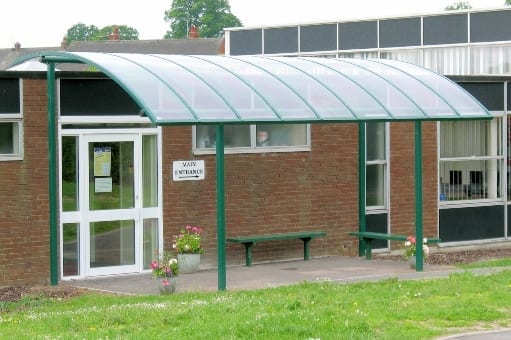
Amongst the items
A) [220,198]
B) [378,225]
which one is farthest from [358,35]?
[220,198]

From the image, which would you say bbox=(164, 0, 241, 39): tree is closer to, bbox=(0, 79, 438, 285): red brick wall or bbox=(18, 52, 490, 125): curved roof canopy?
bbox=(0, 79, 438, 285): red brick wall

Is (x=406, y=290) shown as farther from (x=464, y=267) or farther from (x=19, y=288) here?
(x=19, y=288)

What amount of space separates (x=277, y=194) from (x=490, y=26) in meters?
15.7

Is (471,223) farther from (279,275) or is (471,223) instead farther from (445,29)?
(445,29)

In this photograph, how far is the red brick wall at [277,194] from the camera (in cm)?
1731

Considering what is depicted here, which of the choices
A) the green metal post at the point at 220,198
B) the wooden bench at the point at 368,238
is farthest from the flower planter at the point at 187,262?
the wooden bench at the point at 368,238

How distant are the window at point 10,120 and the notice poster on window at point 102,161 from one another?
1.25m

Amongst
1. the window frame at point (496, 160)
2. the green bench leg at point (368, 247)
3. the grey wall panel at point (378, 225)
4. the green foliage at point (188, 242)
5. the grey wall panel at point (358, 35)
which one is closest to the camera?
the green foliage at point (188, 242)

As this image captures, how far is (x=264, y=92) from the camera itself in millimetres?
15523

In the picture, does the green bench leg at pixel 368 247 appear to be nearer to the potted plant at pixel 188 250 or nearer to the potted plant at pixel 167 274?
the potted plant at pixel 188 250

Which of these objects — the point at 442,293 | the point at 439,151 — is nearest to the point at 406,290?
the point at 442,293

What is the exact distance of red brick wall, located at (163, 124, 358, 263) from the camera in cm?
1731

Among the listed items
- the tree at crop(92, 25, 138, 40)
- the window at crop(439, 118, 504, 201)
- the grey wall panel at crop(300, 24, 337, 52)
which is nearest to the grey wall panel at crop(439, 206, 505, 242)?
the window at crop(439, 118, 504, 201)

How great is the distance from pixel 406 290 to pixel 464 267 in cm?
384
